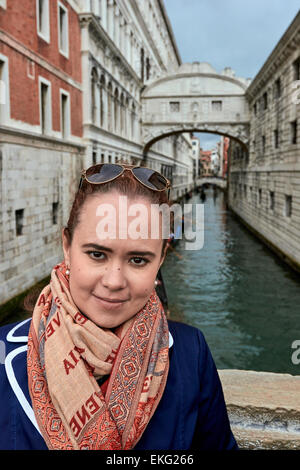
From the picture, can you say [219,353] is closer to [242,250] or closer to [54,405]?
[54,405]

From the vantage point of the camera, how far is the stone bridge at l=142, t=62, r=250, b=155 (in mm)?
22391

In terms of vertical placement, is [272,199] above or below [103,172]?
below

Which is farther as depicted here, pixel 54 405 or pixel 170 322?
pixel 170 322

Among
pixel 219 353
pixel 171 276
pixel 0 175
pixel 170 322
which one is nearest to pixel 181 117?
pixel 171 276

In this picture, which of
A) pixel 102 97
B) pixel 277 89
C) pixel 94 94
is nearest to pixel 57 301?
pixel 94 94

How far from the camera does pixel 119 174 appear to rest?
1.18 metres

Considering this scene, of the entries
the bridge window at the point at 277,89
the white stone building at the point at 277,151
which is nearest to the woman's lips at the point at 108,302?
the white stone building at the point at 277,151

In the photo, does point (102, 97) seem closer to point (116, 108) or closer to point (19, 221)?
point (116, 108)

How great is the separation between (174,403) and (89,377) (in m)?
0.25

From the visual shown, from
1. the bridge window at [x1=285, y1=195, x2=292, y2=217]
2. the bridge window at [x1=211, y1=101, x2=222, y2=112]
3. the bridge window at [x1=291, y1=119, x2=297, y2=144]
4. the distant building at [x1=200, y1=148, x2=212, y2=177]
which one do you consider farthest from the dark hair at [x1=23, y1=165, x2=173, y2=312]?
the distant building at [x1=200, y1=148, x2=212, y2=177]

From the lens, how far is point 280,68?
14.5 m

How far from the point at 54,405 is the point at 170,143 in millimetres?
38152

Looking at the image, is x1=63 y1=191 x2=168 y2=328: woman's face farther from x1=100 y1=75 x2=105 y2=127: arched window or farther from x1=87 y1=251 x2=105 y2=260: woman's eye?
x1=100 y1=75 x2=105 y2=127: arched window

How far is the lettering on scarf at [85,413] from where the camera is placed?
1.05 meters
